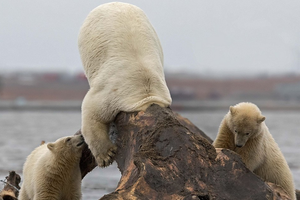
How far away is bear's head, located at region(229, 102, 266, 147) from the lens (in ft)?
16.6

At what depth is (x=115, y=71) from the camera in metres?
4.77

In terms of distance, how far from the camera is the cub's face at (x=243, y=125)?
16.6ft

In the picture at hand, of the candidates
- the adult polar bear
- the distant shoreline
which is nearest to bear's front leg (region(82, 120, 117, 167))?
the adult polar bear

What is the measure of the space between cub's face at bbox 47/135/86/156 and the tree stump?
1.31 meters

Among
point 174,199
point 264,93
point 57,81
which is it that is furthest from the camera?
point 57,81

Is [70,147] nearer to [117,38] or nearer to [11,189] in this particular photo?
[11,189]

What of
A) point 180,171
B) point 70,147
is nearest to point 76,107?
point 70,147

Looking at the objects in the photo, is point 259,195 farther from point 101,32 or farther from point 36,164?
point 36,164

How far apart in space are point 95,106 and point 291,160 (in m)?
7.51

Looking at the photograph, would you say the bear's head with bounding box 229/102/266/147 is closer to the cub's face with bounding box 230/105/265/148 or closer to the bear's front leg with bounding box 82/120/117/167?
the cub's face with bounding box 230/105/265/148

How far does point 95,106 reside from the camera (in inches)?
185

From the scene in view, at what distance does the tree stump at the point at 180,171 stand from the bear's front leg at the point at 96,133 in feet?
1.12

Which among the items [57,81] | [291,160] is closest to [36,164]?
[291,160]

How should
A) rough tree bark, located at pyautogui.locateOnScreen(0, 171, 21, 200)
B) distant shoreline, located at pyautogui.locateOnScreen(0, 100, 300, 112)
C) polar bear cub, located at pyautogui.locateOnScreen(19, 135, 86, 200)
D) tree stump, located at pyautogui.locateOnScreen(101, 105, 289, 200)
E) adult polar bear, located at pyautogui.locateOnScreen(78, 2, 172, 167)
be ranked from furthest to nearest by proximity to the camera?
distant shoreline, located at pyautogui.locateOnScreen(0, 100, 300, 112) → rough tree bark, located at pyautogui.locateOnScreen(0, 171, 21, 200) → polar bear cub, located at pyautogui.locateOnScreen(19, 135, 86, 200) → adult polar bear, located at pyautogui.locateOnScreen(78, 2, 172, 167) → tree stump, located at pyautogui.locateOnScreen(101, 105, 289, 200)
